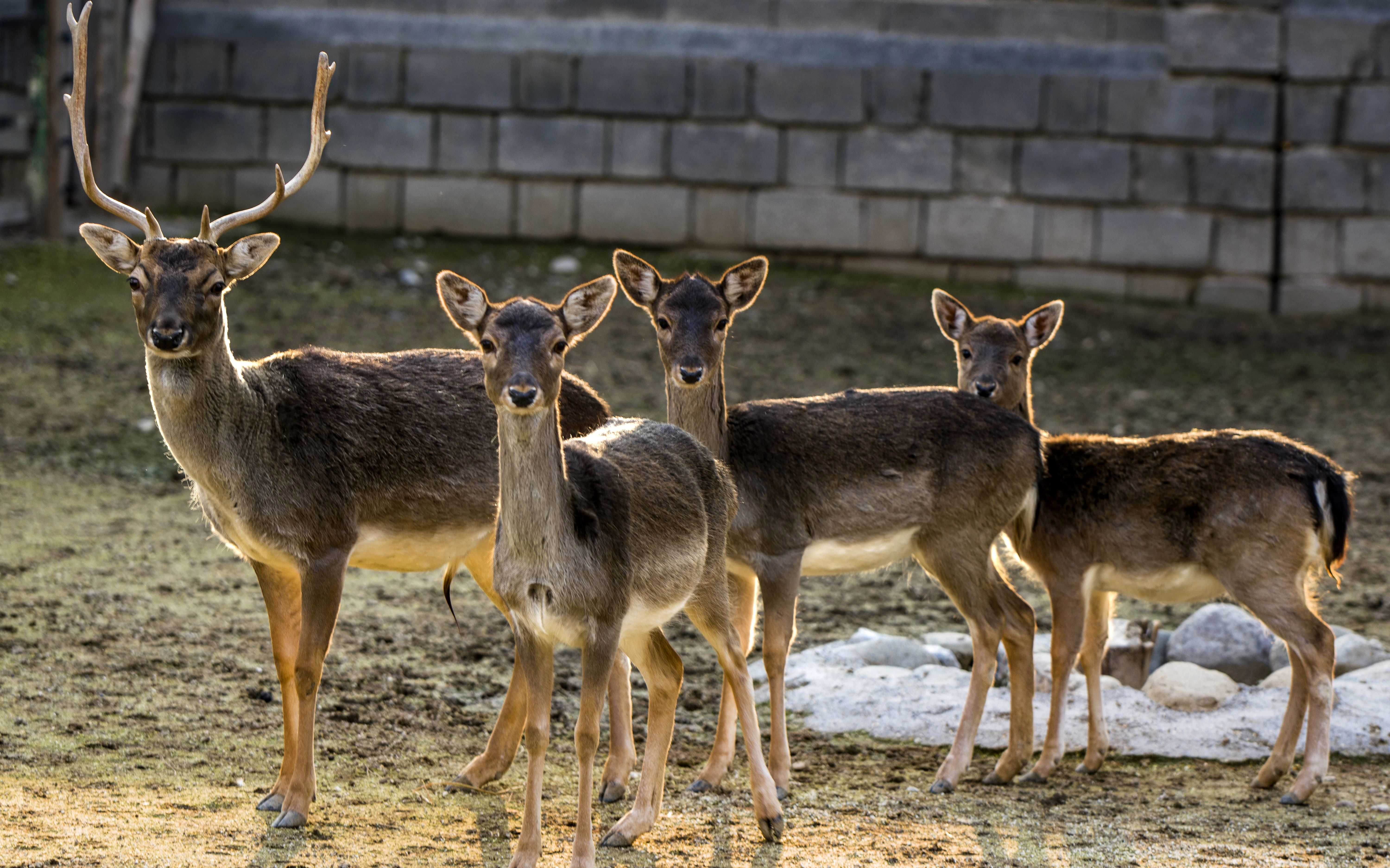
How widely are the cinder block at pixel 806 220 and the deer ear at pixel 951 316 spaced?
8854 millimetres

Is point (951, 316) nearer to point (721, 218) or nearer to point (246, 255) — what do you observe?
point (246, 255)

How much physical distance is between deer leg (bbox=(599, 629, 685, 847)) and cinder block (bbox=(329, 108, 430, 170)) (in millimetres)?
12006

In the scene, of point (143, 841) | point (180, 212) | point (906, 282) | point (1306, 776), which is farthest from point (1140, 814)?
point (180, 212)

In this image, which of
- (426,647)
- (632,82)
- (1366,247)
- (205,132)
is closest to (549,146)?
(632,82)

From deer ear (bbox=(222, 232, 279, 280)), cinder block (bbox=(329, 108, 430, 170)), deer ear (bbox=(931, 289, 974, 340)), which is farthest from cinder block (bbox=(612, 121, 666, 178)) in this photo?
deer ear (bbox=(222, 232, 279, 280))

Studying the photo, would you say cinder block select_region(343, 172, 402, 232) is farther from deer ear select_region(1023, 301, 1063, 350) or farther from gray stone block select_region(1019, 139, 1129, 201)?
deer ear select_region(1023, 301, 1063, 350)

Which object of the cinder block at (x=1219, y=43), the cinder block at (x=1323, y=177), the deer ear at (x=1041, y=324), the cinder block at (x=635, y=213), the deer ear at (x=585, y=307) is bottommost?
the deer ear at (x=1041, y=324)

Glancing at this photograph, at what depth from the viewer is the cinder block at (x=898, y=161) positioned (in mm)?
17500

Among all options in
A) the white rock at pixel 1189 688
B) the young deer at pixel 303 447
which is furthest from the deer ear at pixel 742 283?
the white rock at pixel 1189 688

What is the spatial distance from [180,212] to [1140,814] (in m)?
13.7

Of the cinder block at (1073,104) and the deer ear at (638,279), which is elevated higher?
the cinder block at (1073,104)

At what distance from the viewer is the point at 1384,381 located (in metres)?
15.9

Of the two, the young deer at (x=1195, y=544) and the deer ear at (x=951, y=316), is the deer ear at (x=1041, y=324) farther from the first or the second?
the young deer at (x=1195, y=544)

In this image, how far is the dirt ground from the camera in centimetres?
615
